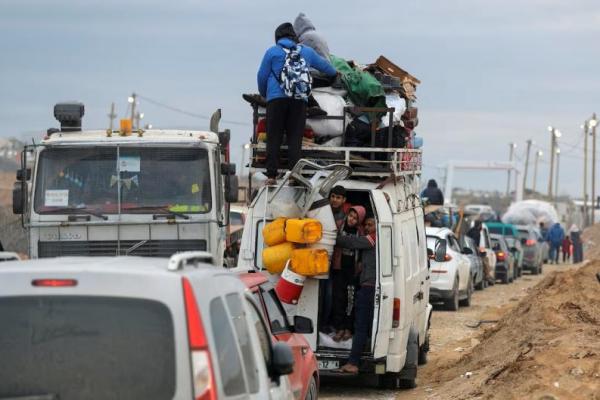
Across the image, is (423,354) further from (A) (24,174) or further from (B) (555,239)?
(B) (555,239)

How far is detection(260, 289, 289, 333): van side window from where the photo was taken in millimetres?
9762

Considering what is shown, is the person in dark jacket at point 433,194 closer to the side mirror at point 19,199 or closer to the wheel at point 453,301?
the wheel at point 453,301

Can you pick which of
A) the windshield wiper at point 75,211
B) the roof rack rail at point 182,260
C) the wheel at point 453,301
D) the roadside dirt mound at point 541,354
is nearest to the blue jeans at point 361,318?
the roadside dirt mound at point 541,354

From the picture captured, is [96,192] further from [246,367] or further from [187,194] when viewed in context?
[246,367]

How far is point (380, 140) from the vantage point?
15.4m

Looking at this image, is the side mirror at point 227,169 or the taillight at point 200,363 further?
the side mirror at point 227,169

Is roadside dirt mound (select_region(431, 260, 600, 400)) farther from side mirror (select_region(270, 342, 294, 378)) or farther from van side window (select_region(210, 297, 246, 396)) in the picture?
van side window (select_region(210, 297, 246, 396))

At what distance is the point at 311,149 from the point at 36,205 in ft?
10.3

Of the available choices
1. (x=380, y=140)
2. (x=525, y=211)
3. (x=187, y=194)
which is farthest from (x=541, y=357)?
(x=525, y=211)

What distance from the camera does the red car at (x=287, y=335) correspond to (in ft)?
31.2

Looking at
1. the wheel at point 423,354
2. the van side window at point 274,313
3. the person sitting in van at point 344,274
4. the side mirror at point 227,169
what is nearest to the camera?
the van side window at point 274,313

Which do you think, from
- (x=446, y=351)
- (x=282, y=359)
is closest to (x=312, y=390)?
(x=282, y=359)

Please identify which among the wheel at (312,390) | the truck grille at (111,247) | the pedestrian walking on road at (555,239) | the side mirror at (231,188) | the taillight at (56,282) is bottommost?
the pedestrian walking on road at (555,239)

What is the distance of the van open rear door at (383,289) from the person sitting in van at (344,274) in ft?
1.72
